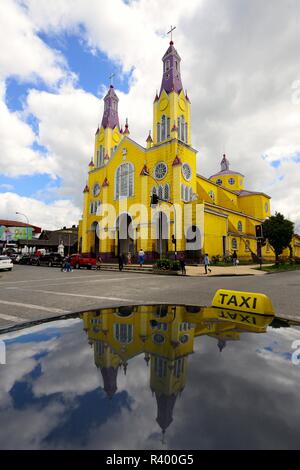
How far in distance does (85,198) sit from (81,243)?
7.67 m

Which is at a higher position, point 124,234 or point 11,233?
point 11,233

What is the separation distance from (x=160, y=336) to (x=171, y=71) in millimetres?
37086

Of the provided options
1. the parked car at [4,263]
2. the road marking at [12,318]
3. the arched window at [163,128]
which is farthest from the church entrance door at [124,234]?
the road marking at [12,318]

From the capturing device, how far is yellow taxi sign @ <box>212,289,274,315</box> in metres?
4.03

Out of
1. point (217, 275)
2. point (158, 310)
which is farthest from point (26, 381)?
point (217, 275)

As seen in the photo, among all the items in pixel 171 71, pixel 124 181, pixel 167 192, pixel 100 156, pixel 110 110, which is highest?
pixel 171 71

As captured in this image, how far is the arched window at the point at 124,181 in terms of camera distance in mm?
33219

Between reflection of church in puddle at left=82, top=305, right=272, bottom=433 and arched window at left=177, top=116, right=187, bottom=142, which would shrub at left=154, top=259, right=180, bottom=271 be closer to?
reflection of church in puddle at left=82, top=305, right=272, bottom=433

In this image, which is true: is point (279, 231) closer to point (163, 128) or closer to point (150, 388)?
point (163, 128)

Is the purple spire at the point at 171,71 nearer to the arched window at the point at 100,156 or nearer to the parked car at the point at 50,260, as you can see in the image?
the arched window at the point at 100,156

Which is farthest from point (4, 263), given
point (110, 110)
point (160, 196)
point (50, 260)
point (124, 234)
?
point (110, 110)

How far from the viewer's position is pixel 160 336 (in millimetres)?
2729

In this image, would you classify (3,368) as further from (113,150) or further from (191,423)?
(113,150)

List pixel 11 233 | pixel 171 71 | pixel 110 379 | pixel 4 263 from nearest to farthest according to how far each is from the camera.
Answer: pixel 110 379
pixel 4 263
pixel 171 71
pixel 11 233
